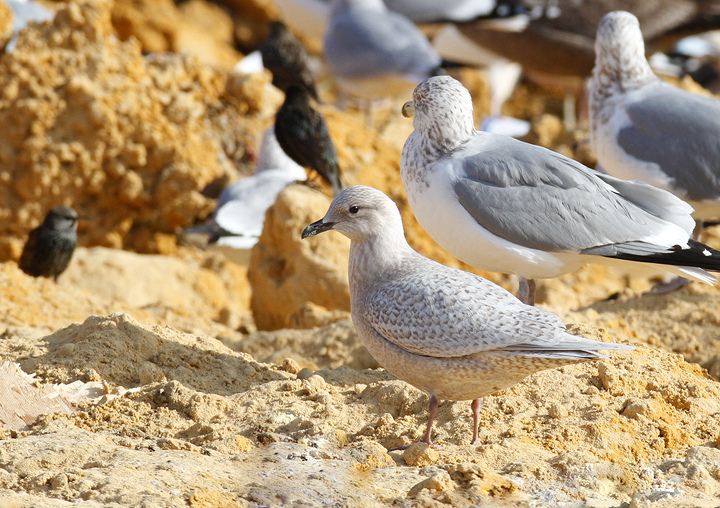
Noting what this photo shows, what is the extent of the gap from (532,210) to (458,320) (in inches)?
49.1

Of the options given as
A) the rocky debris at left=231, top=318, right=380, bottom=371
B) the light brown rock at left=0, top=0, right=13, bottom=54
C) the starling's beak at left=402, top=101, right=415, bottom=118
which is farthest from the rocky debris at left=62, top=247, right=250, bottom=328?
the starling's beak at left=402, top=101, right=415, bottom=118

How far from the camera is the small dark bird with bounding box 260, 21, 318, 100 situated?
1010cm

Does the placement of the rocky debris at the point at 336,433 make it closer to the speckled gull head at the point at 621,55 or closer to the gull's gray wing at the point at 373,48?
the speckled gull head at the point at 621,55

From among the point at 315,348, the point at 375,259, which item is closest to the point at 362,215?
the point at 375,259

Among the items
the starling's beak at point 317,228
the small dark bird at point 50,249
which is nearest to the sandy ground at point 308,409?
the small dark bird at point 50,249

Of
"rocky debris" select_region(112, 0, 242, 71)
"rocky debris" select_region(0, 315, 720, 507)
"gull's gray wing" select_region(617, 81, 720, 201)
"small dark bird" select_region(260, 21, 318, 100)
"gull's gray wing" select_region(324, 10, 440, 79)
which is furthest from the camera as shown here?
"rocky debris" select_region(112, 0, 242, 71)

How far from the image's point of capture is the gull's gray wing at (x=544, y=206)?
16.0 ft

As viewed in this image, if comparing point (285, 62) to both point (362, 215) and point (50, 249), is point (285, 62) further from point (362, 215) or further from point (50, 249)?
point (362, 215)

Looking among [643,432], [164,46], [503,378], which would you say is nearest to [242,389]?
[503,378]

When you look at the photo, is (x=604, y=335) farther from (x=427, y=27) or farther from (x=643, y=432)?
(x=427, y=27)

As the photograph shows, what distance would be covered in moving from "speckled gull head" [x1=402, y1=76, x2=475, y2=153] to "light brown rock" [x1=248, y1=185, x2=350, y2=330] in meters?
1.94

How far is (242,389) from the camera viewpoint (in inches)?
179

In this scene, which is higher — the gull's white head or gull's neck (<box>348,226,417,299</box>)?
the gull's white head

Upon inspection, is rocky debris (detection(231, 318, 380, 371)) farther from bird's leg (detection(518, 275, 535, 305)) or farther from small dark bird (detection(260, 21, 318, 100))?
small dark bird (detection(260, 21, 318, 100))
